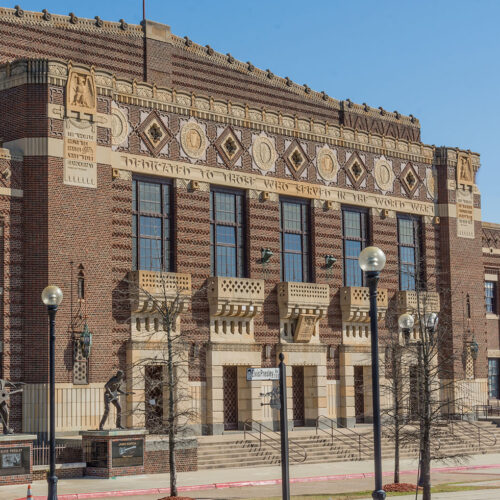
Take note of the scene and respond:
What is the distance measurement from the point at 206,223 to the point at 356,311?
9306 mm

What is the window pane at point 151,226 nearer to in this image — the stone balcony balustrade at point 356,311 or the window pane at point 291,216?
the window pane at point 291,216

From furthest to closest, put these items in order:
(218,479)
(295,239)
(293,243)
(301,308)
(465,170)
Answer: (465,170) → (295,239) → (293,243) → (301,308) → (218,479)

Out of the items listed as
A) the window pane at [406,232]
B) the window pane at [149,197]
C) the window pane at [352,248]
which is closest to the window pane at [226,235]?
the window pane at [149,197]

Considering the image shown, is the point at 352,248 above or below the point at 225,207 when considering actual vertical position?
below

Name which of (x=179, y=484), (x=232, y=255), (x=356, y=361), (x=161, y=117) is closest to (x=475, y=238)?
(x=356, y=361)

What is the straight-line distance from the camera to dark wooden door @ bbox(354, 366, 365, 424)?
5072 centimetres

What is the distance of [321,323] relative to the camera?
4944 centimetres

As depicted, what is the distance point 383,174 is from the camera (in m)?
53.5

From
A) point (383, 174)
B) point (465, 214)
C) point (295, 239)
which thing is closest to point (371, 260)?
point (295, 239)

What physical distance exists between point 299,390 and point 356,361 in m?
3.21

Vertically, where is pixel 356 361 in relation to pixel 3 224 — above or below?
below

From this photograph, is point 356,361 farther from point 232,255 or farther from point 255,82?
point 255,82

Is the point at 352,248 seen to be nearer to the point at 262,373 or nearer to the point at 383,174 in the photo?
the point at 383,174

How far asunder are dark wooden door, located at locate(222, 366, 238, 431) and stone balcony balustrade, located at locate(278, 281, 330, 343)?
2911mm
